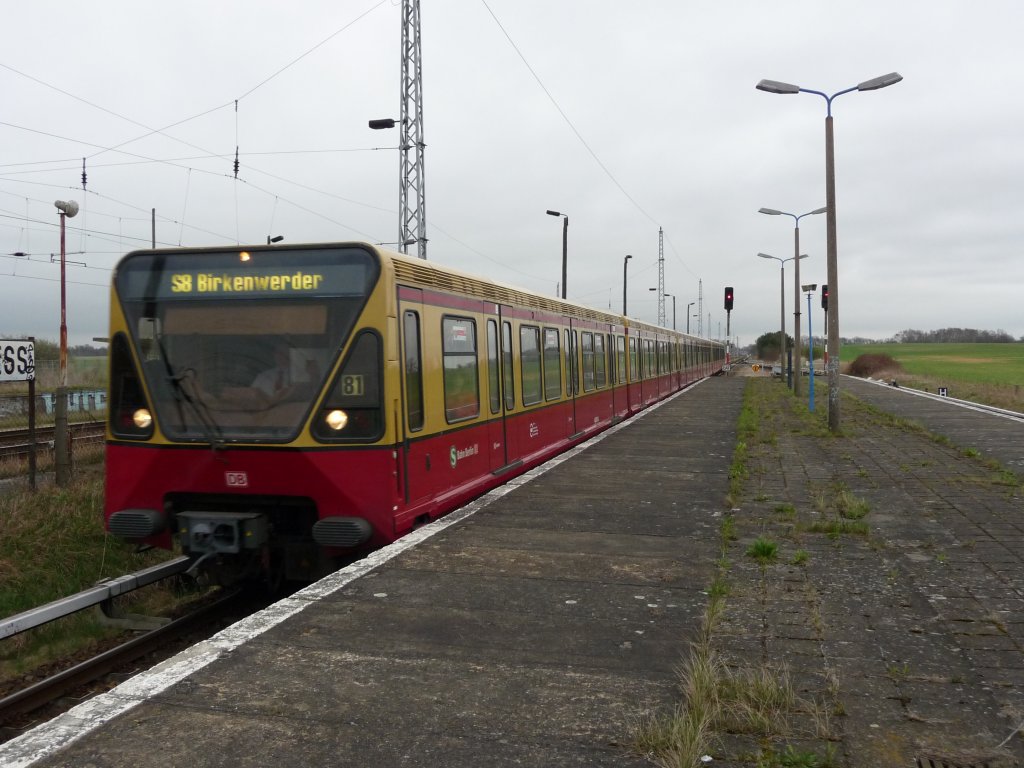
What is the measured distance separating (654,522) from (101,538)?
589 centimetres

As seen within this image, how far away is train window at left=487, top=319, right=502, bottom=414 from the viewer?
9406 mm

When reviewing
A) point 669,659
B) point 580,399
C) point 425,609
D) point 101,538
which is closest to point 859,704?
point 669,659

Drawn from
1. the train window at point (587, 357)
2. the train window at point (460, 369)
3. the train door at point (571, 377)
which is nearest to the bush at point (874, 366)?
the train window at point (587, 357)

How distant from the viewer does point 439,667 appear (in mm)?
4117

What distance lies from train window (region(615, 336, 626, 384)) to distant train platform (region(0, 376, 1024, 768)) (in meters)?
10.7

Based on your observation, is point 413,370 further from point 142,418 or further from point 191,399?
point 142,418

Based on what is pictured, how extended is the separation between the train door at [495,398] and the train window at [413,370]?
219 centimetres

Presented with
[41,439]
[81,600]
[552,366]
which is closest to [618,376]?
[552,366]

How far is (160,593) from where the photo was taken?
7762mm

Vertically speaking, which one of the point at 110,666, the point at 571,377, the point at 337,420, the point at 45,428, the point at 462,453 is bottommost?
the point at 110,666

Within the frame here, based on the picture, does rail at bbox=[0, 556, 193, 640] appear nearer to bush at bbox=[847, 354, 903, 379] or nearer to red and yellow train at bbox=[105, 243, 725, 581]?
red and yellow train at bbox=[105, 243, 725, 581]

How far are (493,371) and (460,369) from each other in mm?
1242

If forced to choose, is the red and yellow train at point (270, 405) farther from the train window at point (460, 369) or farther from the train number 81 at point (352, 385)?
the train window at point (460, 369)

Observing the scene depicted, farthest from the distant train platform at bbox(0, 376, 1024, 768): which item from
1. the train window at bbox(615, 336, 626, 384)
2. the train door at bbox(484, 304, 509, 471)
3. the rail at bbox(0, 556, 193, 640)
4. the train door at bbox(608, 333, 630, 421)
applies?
the train window at bbox(615, 336, 626, 384)
